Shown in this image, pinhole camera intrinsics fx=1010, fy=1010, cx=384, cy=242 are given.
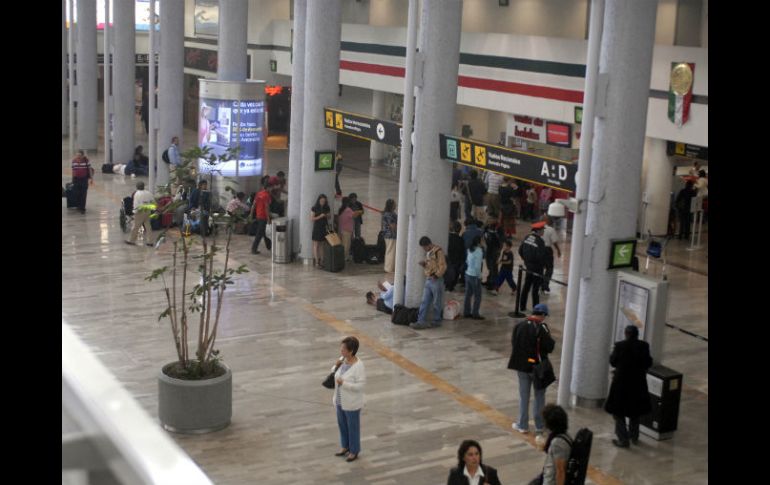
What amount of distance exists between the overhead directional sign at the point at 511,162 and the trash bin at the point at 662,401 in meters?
2.64

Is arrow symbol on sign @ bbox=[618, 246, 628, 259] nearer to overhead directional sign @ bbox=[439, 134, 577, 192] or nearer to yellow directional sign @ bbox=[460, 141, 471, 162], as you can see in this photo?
overhead directional sign @ bbox=[439, 134, 577, 192]

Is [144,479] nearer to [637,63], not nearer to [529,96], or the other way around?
[637,63]

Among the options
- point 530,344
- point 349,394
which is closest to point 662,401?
point 530,344

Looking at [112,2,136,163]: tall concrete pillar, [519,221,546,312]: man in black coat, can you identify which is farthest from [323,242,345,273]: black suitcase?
[112,2,136,163]: tall concrete pillar

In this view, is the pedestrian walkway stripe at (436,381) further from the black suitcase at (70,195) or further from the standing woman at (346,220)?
the black suitcase at (70,195)

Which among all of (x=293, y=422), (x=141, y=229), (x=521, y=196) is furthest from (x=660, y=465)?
(x=521, y=196)

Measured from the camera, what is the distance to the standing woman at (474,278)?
1419cm

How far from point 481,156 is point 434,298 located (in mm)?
2082

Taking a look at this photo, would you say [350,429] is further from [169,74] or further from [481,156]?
[169,74]

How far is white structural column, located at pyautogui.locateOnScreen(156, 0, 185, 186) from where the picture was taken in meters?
23.3

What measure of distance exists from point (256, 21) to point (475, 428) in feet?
89.9

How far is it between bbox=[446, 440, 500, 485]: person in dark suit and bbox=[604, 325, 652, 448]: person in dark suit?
10.5 ft

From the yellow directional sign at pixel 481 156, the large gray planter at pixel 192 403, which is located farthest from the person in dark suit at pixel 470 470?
the yellow directional sign at pixel 481 156
